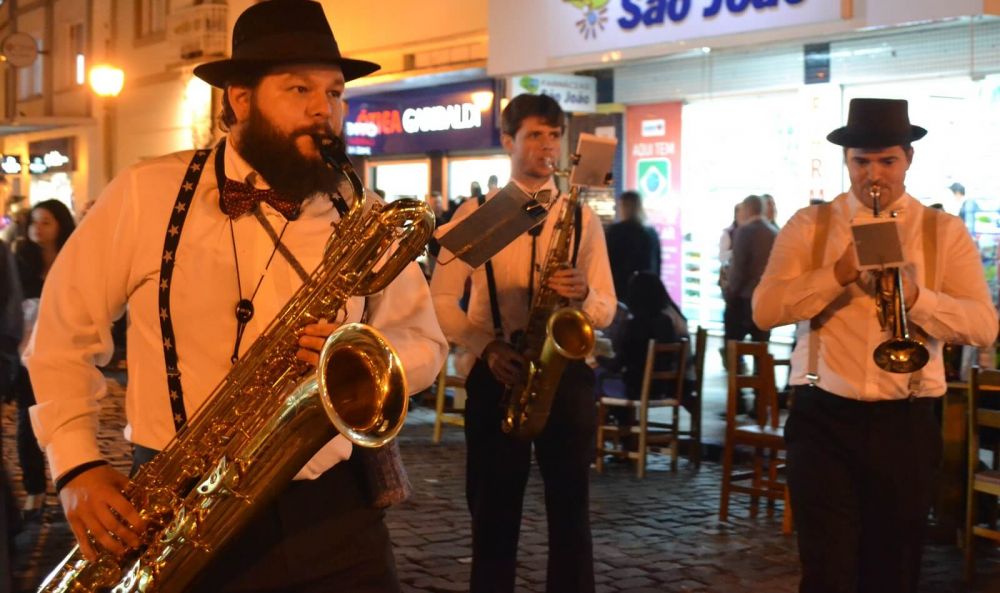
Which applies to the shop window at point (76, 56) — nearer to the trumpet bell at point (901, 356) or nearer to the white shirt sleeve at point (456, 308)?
the white shirt sleeve at point (456, 308)

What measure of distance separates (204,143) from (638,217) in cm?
1282

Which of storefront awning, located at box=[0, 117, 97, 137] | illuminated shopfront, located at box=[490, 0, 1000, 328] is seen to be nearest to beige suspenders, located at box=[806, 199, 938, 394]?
illuminated shopfront, located at box=[490, 0, 1000, 328]

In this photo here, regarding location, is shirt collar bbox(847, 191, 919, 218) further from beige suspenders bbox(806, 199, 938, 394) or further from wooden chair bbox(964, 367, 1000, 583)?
wooden chair bbox(964, 367, 1000, 583)

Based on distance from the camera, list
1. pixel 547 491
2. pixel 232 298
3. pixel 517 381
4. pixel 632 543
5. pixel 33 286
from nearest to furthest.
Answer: pixel 232 298
pixel 517 381
pixel 547 491
pixel 632 543
pixel 33 286

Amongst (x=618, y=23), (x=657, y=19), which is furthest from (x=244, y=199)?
(x=618, y=23)

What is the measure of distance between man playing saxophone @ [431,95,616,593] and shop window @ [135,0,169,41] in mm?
21465

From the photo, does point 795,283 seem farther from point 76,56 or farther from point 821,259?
point 76,56

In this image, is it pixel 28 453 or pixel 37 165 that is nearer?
pixel 28 453

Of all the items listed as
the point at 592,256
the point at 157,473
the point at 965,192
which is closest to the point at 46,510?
the point at 592,256

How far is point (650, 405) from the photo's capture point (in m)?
9.47

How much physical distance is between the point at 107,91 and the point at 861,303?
728 inches

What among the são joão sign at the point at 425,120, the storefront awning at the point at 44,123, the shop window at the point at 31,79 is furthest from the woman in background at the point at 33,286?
the shop window at the point at 31,79

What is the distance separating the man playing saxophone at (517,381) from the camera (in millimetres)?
5008

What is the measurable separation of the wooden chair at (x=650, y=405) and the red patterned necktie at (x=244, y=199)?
635 cm
